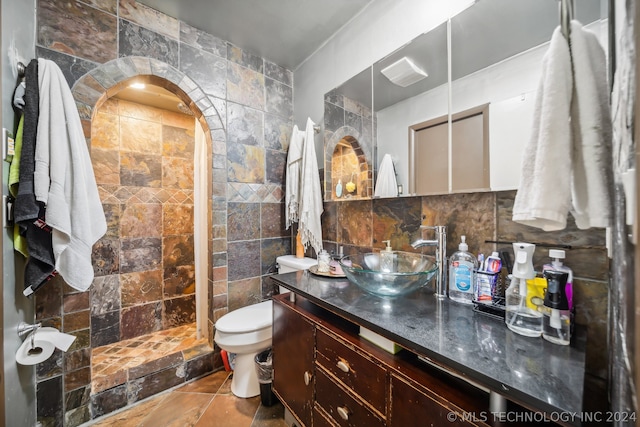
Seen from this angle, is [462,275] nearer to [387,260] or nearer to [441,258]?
[441,258]

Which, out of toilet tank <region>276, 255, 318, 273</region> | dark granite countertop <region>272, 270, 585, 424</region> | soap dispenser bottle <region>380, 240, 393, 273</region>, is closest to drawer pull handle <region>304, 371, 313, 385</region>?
dark granite countertop <region>272, 270, 585, 424</region>

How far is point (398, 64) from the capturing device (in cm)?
129

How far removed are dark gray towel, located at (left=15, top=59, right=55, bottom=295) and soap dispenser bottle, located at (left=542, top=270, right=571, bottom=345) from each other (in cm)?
188

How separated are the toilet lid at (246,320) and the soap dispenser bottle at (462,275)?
1083mm

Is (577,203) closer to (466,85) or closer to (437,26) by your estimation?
(466,85)

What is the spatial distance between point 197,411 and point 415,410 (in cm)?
141

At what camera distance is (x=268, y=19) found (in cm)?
163

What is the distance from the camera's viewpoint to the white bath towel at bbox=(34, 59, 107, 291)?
1.03 meters

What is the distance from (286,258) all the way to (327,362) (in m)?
1.13

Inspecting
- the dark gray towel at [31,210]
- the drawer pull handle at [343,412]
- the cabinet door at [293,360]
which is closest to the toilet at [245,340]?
the cabinet door at [293,360]

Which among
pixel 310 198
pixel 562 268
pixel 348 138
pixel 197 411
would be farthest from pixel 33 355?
pixel 562 268

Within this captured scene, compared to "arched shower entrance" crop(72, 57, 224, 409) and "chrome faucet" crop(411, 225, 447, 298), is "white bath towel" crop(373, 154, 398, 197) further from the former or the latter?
"arched shower entrance" crop(72, 57, 224, 409)

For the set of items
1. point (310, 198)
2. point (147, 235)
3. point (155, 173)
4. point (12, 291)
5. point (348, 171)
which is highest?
point (155, 173)

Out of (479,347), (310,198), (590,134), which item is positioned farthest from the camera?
(310,198)
